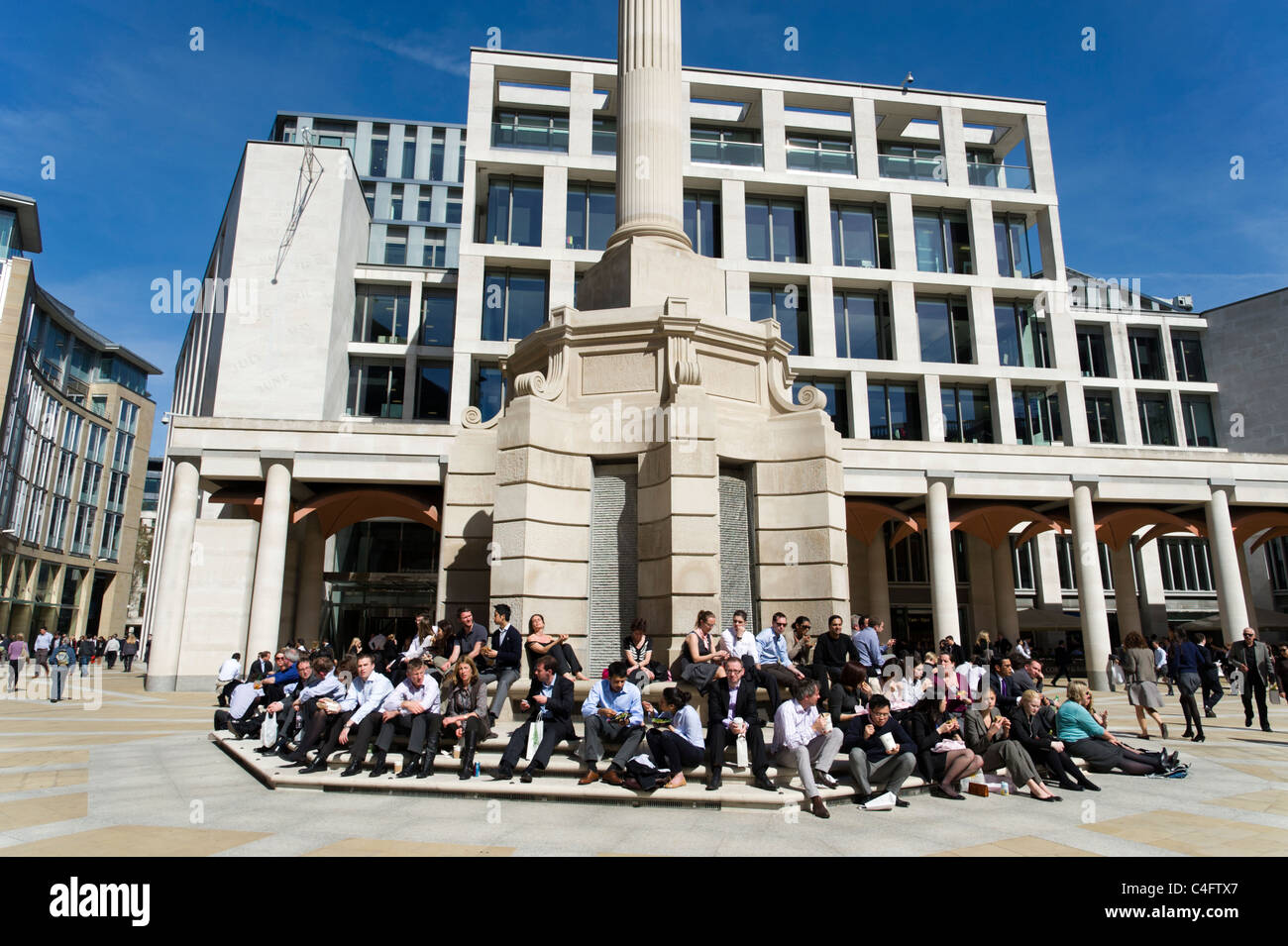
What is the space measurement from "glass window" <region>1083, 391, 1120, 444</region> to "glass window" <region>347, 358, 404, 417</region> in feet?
139

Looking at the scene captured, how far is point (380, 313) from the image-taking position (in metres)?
43.9

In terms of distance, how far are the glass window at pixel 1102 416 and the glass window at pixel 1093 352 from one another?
1.44 metres

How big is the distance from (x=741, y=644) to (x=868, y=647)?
302 centimetres

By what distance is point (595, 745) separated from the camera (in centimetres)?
916

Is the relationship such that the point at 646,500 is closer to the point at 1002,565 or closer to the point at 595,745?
the point at 595,745

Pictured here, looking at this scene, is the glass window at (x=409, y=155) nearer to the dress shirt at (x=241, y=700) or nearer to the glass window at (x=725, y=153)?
the glass window at (x=725, y=153)

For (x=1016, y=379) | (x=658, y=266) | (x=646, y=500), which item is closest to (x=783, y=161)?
(x=1016, y=379)

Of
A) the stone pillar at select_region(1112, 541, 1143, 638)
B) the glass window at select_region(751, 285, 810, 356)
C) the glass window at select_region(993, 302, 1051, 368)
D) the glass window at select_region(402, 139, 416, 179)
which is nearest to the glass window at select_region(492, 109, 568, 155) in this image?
the glass window at select_region(751, 285, 810, 356)

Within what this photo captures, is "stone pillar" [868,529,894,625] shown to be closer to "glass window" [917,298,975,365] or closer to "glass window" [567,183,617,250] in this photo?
"glass window" [917,298,975,365]

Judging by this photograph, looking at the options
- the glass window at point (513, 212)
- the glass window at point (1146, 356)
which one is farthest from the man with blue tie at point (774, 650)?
the glass window at point (1146, 356)

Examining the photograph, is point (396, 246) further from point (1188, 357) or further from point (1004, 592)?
point (1188, 357)

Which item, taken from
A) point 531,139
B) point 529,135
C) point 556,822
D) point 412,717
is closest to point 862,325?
point 531,139

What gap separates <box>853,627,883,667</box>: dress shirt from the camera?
12.8 metres
